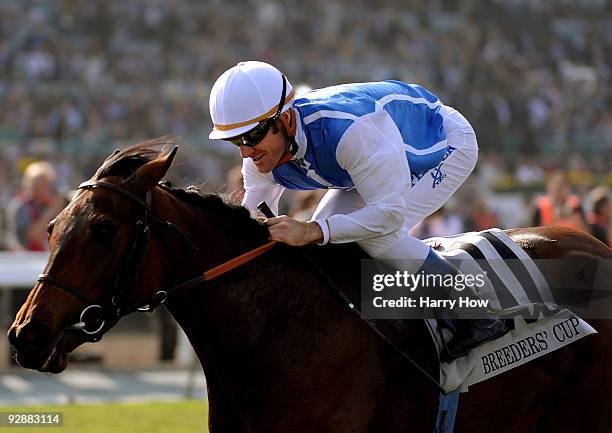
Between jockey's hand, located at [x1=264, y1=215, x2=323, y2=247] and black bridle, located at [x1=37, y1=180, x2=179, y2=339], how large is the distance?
1.36 feet

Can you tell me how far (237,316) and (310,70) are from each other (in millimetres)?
16693

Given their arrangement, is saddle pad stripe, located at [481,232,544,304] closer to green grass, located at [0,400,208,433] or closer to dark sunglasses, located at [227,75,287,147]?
dark sunglasses, located at [227,75,287,147]

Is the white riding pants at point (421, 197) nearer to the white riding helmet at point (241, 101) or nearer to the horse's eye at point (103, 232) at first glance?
the white riding helmet at point (241, 101)

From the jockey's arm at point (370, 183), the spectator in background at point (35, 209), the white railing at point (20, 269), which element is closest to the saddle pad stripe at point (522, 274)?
the jockey's arm at point (370, 183)

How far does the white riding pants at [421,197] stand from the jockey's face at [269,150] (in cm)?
40

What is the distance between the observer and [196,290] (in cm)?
358

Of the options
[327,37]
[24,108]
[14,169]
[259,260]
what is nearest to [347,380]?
[259,260]

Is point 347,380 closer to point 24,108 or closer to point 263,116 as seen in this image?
point 263,116

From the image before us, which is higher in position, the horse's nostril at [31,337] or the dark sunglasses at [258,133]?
the dark sunglasses at [258,133]

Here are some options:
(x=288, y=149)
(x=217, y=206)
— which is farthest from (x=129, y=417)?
(x=288, y=149)

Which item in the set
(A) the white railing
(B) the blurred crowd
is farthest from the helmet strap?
(B) the blurred crowd

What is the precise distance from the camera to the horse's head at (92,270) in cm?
324

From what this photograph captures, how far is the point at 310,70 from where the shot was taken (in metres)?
20.0

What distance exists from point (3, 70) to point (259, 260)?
15.1 metres
